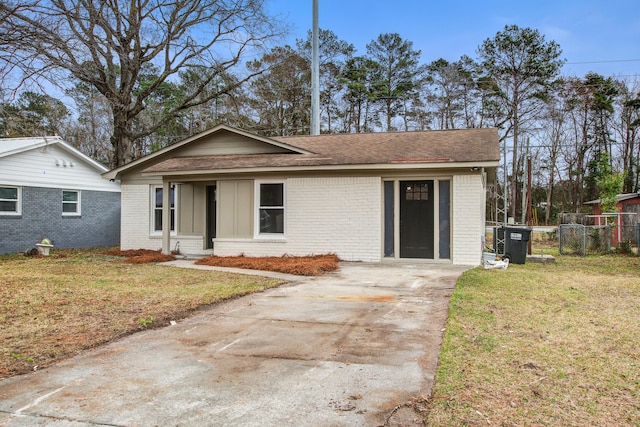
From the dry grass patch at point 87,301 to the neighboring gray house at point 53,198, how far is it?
20.1 ft

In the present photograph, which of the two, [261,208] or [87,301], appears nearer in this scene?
[87,301]

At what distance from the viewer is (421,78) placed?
33.2 metres

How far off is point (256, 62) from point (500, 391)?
28.2 meters

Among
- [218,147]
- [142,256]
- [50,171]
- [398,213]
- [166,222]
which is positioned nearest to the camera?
[398,213]

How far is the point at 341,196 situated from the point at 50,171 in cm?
1226

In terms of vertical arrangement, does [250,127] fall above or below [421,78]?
below

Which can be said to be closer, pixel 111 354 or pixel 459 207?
pixel 111 354

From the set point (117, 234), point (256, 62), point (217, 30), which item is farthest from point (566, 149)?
point (117, 234)

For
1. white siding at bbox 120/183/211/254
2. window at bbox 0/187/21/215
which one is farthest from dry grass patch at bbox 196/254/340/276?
window at bbox 0/187/21/215

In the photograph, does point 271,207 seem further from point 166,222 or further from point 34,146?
point 34,146

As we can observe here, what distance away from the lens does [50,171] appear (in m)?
17.9

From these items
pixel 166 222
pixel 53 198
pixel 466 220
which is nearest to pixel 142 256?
pixel 166 222

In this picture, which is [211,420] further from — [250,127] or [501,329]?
[250,127]

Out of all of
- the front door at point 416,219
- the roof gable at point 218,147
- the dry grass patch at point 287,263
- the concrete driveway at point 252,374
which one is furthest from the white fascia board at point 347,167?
the concrete driveway at point 252,374
